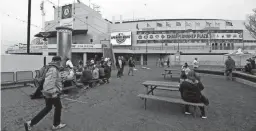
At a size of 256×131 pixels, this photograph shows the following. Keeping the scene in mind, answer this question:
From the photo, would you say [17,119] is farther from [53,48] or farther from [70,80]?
[53,48]

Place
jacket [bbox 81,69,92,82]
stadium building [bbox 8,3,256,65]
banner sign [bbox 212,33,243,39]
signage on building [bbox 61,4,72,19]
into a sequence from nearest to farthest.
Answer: jacket [bbox 81,69,92,82] < stadium building [bbox 8,3,256,65] < banner sign [bbox 212,33,243,39] < signage on building [bbox 61,4,72,19]

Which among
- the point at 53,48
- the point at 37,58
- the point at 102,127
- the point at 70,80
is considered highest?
the point at 53,48

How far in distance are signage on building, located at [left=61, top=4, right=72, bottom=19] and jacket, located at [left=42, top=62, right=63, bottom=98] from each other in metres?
43.3

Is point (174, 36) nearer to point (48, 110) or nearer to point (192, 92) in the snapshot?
point (192, 92)

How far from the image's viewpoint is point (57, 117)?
3367 mm

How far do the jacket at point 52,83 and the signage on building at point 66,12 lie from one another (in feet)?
142

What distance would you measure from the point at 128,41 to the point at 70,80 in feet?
117

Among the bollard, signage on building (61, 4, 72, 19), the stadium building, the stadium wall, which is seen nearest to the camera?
the bollard

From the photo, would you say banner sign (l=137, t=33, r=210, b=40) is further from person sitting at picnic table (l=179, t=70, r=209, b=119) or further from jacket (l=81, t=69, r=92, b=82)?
person sitting at picnic table (l=179, t=70, r=209, b=119)

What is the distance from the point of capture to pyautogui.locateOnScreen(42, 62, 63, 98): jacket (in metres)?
3.12

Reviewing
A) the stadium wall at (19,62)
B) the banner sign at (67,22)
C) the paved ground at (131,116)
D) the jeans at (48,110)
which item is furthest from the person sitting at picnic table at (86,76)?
the banner sign at (67,22)

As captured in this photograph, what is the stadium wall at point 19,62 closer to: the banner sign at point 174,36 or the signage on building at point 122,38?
the signage on building at point 122,38

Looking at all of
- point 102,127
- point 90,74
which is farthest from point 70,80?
point 102,127

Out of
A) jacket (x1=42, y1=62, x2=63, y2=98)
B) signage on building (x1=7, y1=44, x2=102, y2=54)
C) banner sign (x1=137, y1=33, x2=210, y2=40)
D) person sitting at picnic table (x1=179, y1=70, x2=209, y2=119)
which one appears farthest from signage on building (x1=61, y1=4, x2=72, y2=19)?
person sitting at picnic table (x1=179, y1=70, x2=209, y2=119)
